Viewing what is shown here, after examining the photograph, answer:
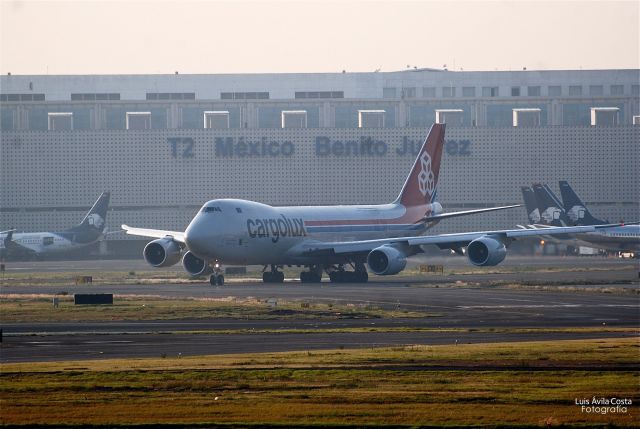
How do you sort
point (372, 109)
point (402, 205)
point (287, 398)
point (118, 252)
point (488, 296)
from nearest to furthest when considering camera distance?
point (287, 398) < point (488, 296) < point (402, 205) < point (118, 252) < point (372, 109)

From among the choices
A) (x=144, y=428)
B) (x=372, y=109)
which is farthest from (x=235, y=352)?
(x=372, y=109)

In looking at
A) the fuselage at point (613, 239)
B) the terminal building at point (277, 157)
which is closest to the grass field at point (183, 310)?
the fuselage at point (613, 239)

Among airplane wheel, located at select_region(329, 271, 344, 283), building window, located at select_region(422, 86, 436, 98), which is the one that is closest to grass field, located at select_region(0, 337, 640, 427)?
airplane wheel, located at select_region(329, 271, 344, 283)

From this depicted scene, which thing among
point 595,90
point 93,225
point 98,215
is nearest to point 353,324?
point 93,225

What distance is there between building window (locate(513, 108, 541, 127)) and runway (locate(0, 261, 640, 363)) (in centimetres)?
8921

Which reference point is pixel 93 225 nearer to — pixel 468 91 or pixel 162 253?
pixel 162 253

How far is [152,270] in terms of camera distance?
325 feet

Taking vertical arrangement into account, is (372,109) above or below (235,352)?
above

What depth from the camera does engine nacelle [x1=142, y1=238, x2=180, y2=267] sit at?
7731 centimetres

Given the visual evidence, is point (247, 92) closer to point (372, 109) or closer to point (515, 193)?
point (372, 109)

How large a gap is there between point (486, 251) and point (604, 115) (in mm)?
93728

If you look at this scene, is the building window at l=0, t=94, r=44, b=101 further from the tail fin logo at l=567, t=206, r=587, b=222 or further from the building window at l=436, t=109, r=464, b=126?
the tail fin logo at l=567, t=206, r=587, b=222

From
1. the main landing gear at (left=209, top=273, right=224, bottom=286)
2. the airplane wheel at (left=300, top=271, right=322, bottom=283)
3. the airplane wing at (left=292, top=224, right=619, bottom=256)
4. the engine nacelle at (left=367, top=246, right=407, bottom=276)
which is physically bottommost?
the airplane wheel at (left=300, top=271, right=322, bottom=283)

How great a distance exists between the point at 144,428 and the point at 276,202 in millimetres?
123430
